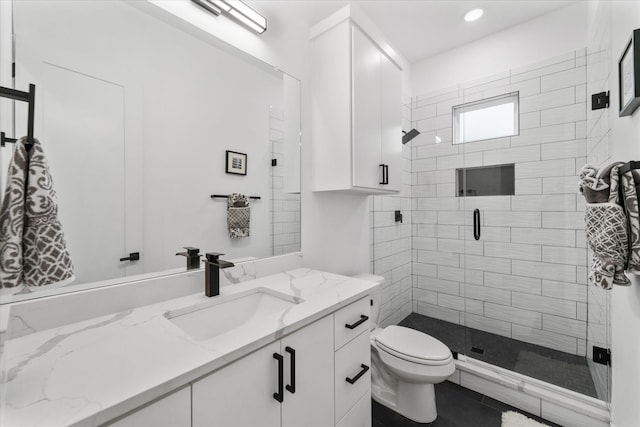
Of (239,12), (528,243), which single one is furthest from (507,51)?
(239,12)

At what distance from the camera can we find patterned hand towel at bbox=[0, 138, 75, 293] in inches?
19.3

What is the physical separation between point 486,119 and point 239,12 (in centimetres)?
221

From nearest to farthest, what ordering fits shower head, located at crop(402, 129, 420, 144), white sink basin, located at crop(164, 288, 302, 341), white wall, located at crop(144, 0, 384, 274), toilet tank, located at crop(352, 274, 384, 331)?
white sink basin, located at crop(164, 288, 302, 341) < white wall, located at crop(144, 0, 384, 274) < toilet tank, located at crop(352, 274, 384, 331) < shower head, located at crop(402, 129, 420, 144)

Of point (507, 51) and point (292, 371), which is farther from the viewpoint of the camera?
point (507, 51)

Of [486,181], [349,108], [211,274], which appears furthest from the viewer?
[486,181]

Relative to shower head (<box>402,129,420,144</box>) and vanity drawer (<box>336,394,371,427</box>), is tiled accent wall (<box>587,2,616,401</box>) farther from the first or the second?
vanity drawer (<box>336,394,371,427</box>)

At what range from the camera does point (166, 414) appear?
0.59 m

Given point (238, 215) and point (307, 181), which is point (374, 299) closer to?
point (307, 181)

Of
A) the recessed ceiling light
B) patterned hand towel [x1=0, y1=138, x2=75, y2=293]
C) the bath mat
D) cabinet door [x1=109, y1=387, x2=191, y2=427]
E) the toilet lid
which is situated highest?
the recessed ceiling light

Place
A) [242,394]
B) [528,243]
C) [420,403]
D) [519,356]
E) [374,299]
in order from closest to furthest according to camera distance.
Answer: [242,394], [420,403], [374,299], [519,356], [528,243]

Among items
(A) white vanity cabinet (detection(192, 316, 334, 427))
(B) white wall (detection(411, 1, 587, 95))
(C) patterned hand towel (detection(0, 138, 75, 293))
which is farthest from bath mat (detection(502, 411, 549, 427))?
(B) white wall (detection(411, 1, 587, 95))

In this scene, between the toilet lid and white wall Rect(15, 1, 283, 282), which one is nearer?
white wall Rect(15, 1, 283, 282)

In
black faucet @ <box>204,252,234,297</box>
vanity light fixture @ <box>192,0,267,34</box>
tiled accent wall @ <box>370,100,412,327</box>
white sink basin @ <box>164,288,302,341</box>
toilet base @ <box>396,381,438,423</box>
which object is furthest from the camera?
tiled accent wall @ <box>370,100,412,327</box>

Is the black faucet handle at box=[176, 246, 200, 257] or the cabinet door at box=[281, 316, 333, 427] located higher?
the black faucet handle at box=[176, 246, 200, 257]
